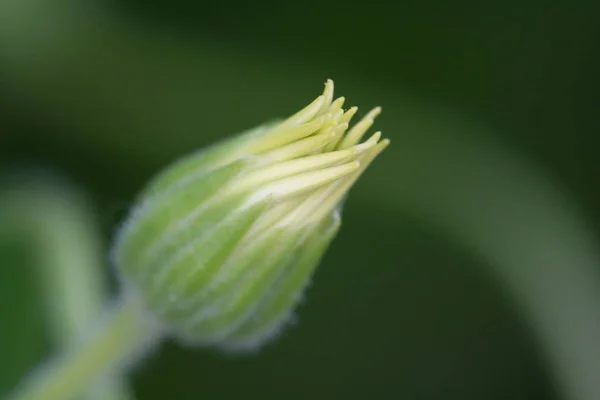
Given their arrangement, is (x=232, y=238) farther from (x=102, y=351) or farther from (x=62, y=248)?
(x=62, y=248)

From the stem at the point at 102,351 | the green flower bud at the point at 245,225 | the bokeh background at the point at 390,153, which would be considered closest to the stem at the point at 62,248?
the bokeh background at the point at 390,153

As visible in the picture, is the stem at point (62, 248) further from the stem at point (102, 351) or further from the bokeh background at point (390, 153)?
the stem at point (102, 351)

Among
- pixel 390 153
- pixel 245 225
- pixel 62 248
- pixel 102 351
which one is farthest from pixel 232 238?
pixel 390 153

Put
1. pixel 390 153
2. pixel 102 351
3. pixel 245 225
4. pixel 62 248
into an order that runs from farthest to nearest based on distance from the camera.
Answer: pixel 390 153 → pixel 62 248 → pixel 102 351 → pixel 245 225

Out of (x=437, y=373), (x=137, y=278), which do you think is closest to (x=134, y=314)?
(x=137, y=278)

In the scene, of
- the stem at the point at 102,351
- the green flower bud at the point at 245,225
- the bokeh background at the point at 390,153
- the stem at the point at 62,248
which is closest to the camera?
the green flower bud at the point at 245,225
